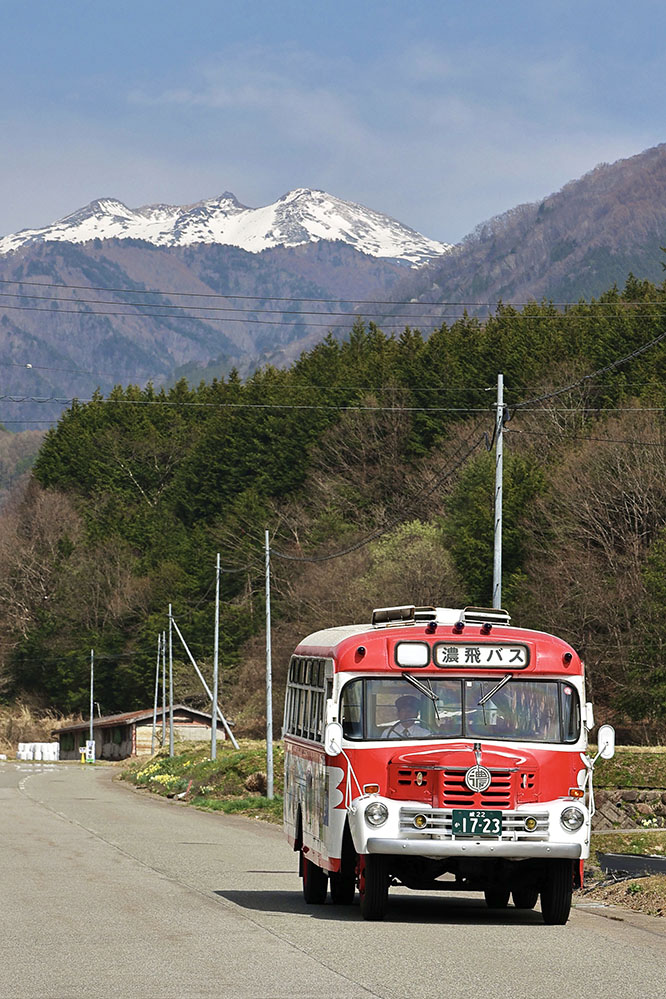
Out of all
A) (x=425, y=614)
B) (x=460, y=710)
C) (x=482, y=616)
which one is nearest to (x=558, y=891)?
(x=460, y=710)

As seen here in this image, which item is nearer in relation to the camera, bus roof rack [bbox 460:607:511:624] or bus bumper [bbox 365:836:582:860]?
bus bumper [bbox 365:836:582:860]

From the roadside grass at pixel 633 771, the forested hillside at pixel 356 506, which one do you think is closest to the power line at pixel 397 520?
the forested hillside at pixel 356 506

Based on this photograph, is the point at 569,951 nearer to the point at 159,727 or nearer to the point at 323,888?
the point at 323,888

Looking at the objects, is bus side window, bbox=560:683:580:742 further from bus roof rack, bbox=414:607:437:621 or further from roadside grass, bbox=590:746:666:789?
roadside grass, bbox=590:746:666:789

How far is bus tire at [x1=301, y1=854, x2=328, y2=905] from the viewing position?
50.9 ft

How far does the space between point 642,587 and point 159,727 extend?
50.7m

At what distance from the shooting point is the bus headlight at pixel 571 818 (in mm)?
13484

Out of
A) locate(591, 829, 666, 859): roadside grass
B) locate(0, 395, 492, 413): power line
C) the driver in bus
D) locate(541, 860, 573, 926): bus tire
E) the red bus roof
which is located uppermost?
locate(0, 395, 492, 413): power line

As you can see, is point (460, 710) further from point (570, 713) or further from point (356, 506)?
point (356, 506)

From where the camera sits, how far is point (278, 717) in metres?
82.0

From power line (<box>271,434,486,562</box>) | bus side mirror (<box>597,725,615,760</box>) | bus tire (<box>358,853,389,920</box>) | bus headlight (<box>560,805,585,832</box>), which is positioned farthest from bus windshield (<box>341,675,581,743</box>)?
power line (<box>271,434,486,562</box>)

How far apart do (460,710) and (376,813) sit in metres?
1.30

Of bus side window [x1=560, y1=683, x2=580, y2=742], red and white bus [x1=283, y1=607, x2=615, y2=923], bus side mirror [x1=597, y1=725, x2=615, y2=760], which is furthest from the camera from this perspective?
bus side window [x1=560, y1=683, x2=580, y2=742]

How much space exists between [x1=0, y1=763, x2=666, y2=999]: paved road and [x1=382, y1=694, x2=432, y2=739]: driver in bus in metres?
1.72
